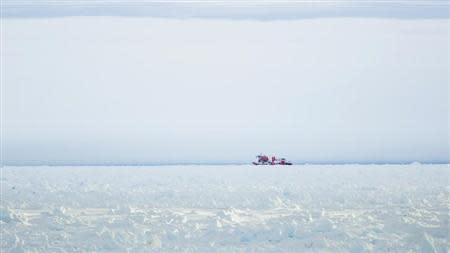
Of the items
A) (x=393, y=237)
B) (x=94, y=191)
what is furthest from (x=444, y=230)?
(x=94, y=191)

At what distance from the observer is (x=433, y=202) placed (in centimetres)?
1110

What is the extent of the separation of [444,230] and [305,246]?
6.50ft

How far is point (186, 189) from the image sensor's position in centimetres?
1416

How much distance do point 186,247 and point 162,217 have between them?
5.36ft

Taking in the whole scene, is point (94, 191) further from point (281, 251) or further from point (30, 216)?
point (281, 251)

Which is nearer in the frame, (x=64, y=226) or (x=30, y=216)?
(x=64, y=226)

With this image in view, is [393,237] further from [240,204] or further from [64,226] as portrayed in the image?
[64,226]

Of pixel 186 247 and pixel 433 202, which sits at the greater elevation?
pixel 433 202

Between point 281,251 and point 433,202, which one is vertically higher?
point 433,202

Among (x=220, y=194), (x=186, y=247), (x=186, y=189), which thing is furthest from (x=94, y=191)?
(x=186, y=247)

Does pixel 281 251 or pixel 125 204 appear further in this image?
pixel 125 204

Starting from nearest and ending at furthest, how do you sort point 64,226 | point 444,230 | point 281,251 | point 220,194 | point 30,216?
point 281,251 < point 444,230 < point 64,226 < point 30,216 < point 220,194

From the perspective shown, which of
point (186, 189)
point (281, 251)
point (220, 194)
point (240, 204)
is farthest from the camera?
point (186, 189)

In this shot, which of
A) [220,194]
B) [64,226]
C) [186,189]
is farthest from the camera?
[186,189]
